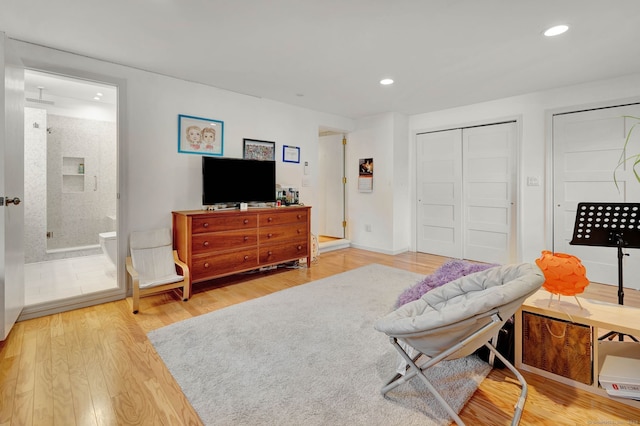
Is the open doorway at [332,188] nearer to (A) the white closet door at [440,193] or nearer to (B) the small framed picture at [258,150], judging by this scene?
(A) the white closet door at [440,193]

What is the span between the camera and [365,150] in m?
5.62

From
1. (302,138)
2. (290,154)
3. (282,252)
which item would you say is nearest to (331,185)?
(302,138)

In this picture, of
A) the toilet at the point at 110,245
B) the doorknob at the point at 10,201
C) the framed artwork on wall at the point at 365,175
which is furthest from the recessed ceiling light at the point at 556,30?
the toilet at the point at 110,245

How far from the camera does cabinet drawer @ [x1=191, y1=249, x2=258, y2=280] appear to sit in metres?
3.29

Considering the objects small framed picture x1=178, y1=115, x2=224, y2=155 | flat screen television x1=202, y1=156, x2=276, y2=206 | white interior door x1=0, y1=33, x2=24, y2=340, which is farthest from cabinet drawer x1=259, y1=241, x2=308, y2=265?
white interior door x1=0, y1=33, x2=24, y2=340

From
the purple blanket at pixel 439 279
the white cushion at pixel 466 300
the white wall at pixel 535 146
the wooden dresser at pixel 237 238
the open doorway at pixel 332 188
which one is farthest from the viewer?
the open doorway at pixel 332 188

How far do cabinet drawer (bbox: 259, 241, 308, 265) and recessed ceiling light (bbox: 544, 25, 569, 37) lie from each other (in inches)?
135

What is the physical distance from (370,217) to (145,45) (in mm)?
4126

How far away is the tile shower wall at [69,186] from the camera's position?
177 inches

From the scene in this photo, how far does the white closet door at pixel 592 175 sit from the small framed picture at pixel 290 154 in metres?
3.55

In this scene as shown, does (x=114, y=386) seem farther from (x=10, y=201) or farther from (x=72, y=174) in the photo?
(x=72, y=174)

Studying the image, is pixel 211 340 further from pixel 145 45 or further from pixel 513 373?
pixel 145 45

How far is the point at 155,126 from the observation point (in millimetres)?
3418

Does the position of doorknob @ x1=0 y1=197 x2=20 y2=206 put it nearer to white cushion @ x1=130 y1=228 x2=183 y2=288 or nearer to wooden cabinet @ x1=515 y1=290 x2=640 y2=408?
white cushion @ x1=130 y1=228 x2=183 y2=288
